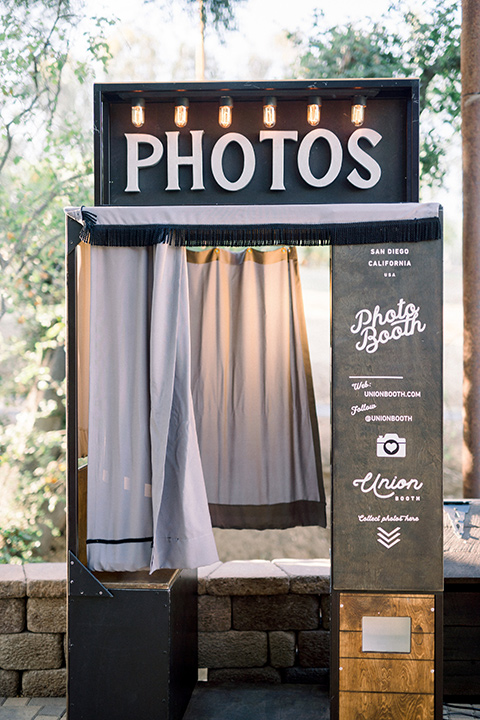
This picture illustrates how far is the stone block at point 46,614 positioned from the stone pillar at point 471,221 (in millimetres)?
2855

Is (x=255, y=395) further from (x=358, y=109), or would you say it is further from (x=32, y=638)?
(x=32, y=638)

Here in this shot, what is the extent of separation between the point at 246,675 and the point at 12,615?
1.36 metres

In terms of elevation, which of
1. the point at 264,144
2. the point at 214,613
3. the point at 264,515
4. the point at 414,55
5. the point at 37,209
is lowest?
the point at 214,613

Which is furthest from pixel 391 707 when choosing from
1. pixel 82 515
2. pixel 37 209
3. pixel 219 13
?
pixel 219 13

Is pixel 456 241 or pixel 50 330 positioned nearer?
pixel 50 330

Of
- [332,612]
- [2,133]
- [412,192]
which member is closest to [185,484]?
[332,612]

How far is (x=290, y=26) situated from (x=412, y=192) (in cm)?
476

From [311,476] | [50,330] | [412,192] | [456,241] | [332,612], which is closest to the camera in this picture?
[332,612]

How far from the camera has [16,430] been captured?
6.61m

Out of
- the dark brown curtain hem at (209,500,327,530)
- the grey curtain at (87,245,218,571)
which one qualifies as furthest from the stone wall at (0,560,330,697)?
the grey curtain at (87,245,218,571)

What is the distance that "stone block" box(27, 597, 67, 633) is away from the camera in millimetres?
3277

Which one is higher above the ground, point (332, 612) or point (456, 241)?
point (456, 241)

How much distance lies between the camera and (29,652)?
129 inches

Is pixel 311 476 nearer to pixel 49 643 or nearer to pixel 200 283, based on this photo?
pixel 200 283
